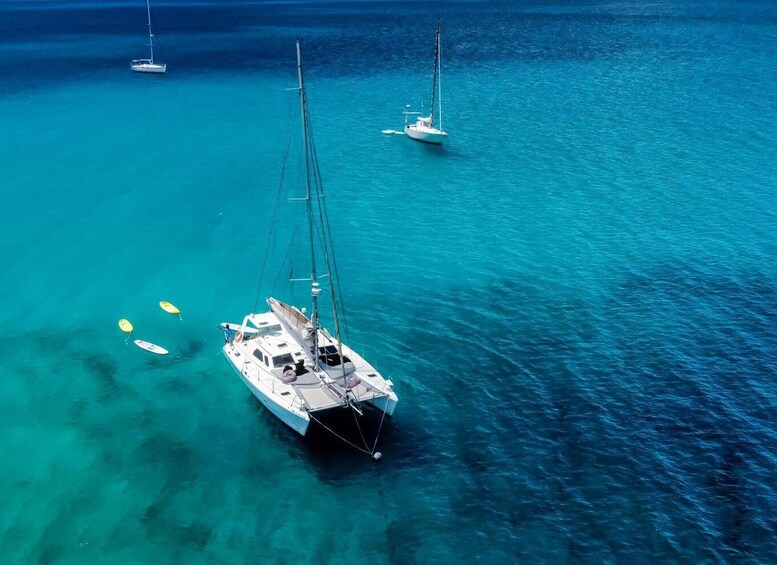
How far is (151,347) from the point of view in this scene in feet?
186

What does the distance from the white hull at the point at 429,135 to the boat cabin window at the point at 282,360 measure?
209ft

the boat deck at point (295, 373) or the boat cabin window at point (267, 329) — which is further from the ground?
Result: the boat cabin window at point (267, 329)

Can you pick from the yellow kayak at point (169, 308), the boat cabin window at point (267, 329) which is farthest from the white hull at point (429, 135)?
the boat cabin window at point (267, 329)

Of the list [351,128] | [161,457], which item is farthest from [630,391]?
[351,128]

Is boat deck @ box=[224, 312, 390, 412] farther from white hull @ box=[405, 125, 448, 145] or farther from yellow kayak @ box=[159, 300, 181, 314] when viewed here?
white hull @ box=[405, 125, 448, 145]

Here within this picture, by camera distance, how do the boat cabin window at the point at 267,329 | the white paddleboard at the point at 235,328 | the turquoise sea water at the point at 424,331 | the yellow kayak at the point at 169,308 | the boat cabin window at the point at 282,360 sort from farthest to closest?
the yellow kayak at the point at 169,308, the white paddleboard at the point at 235,328, the boat cabin window at the point at 267,329, the boat cabin window at the point at 282,360, the turquoise sea water at the point at 424,331

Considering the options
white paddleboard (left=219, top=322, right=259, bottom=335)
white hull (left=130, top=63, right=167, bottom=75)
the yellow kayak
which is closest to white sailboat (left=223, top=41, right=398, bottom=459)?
white paddleboard (left=219, top=322, right=259, bottom=335)

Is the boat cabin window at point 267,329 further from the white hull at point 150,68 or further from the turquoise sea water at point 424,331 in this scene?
the white hull at point 150,68

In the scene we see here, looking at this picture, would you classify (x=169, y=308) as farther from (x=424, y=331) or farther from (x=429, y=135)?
(x=429, y=135)

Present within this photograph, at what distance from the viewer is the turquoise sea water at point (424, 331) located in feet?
135

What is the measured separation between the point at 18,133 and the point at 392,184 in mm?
59950

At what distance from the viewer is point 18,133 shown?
356 feet

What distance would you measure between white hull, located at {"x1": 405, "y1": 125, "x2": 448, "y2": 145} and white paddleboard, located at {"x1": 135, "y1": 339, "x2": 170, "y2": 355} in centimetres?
6176

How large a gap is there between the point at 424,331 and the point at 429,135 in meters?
54.0
